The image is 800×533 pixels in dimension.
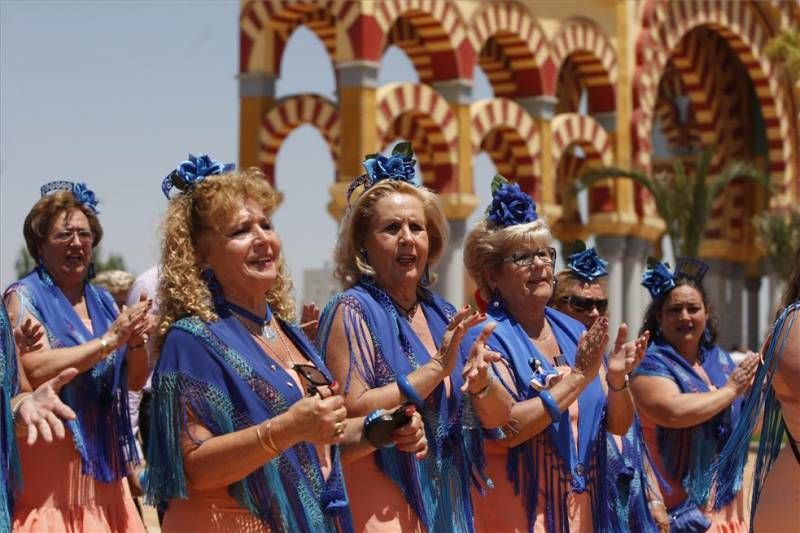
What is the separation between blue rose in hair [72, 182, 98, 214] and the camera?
704cm

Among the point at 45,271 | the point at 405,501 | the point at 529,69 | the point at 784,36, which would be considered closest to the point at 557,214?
the point at 529,69

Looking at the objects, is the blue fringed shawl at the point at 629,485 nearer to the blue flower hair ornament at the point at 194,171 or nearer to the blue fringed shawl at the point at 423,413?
the blue fringed shawl at the point at 423,413

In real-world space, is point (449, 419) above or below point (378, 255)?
below

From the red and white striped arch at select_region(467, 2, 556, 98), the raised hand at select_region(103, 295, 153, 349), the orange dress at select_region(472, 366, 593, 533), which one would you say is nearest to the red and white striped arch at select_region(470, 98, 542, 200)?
the red and white striped arch at select_region(467, 2, 556, 98)

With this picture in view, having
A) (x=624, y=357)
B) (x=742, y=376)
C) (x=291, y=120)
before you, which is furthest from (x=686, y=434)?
(x=291, y=120)

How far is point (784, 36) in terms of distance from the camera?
25.4 meters

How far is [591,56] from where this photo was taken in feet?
86.2

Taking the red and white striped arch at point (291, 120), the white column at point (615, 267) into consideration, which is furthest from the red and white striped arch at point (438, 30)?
the white column at point (615, 267)

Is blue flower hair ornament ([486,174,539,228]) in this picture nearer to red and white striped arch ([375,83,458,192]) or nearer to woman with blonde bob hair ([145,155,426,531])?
woman with blonde bob hair ([145,155,426,531])

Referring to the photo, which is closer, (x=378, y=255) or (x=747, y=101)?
(x=378, y=255)

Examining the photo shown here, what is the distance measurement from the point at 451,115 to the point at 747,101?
36.9ft

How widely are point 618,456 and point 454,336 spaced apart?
140cm

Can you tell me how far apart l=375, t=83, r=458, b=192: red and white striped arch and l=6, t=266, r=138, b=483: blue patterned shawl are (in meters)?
15.2

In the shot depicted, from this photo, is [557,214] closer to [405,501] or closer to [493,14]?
[493,14]
